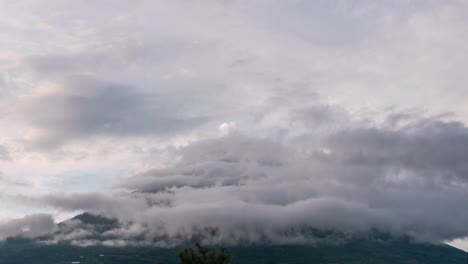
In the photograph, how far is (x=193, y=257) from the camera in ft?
268

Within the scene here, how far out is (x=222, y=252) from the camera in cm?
8388

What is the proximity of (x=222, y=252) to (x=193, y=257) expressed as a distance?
523cm
